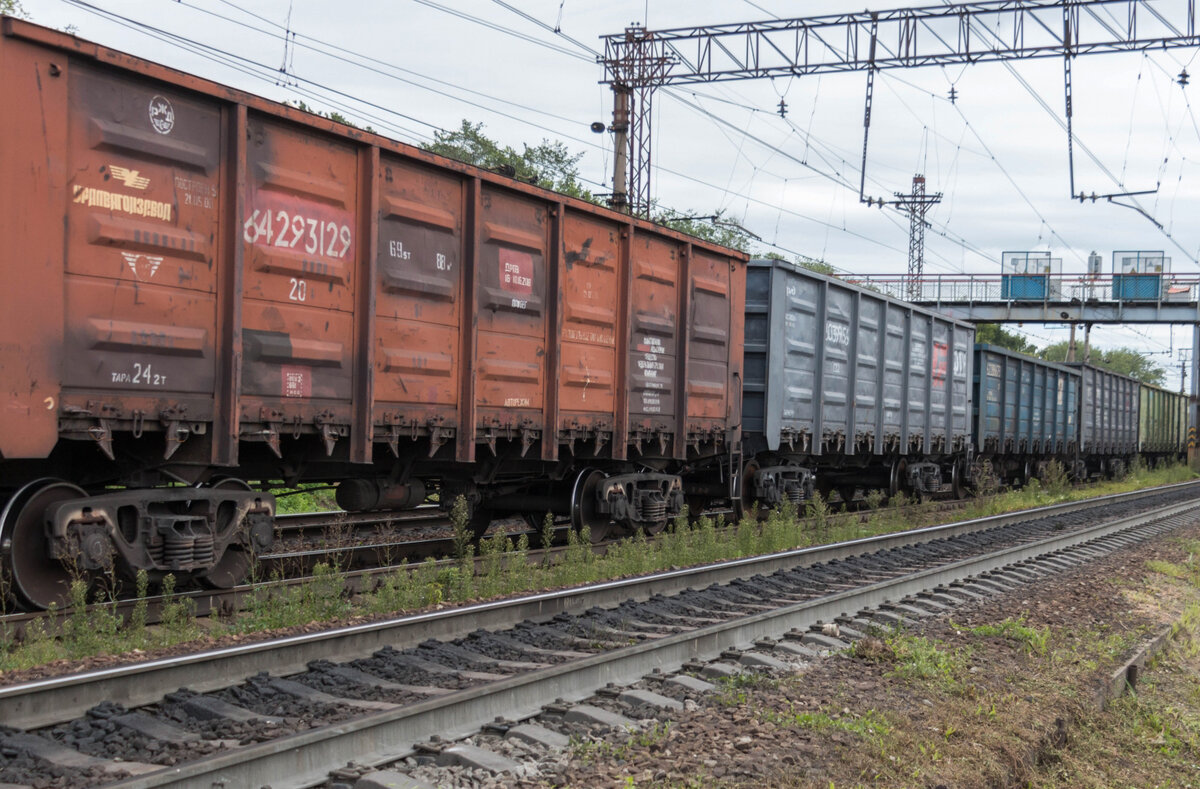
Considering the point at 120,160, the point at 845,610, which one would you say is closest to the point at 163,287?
the point at 120,160

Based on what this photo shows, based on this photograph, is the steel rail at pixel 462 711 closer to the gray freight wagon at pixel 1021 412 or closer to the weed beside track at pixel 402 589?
the weed beside track at pixel 402 589

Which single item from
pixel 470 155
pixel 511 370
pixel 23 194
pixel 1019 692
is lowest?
pixel 1019 692

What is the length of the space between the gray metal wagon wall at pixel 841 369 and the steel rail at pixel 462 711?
6.54 metres

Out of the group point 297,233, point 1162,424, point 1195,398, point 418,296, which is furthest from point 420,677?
point 1162,424

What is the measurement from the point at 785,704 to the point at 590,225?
651cm

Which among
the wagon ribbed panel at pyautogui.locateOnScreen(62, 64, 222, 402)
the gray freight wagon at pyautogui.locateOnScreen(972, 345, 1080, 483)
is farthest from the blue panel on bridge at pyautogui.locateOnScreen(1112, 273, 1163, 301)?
the wagon ribbed panel at pyautogui.locateOnScreen(62, 64, 222, 402)

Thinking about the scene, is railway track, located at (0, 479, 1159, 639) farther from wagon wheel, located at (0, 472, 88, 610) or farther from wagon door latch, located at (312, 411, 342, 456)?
wagon door latch, located at (312, 411, 342, 456)

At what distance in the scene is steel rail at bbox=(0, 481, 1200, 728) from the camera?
4.54 metres

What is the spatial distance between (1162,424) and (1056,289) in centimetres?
919

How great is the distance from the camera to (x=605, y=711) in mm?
5117

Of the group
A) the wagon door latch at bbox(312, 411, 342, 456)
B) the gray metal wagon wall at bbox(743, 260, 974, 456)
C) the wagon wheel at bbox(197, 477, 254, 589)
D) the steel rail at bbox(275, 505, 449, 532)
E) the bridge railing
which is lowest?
the steel rail at bbox(275, 505, 449, 532)

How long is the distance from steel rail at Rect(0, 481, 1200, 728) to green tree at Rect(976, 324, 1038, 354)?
70.5m

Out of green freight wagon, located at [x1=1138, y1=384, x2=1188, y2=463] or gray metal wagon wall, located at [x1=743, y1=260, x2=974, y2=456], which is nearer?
gray metal wagon wall, located at [x1=743, y1=260, x2=974, y2=456]

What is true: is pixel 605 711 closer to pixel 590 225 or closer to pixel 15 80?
pixel 15 80
